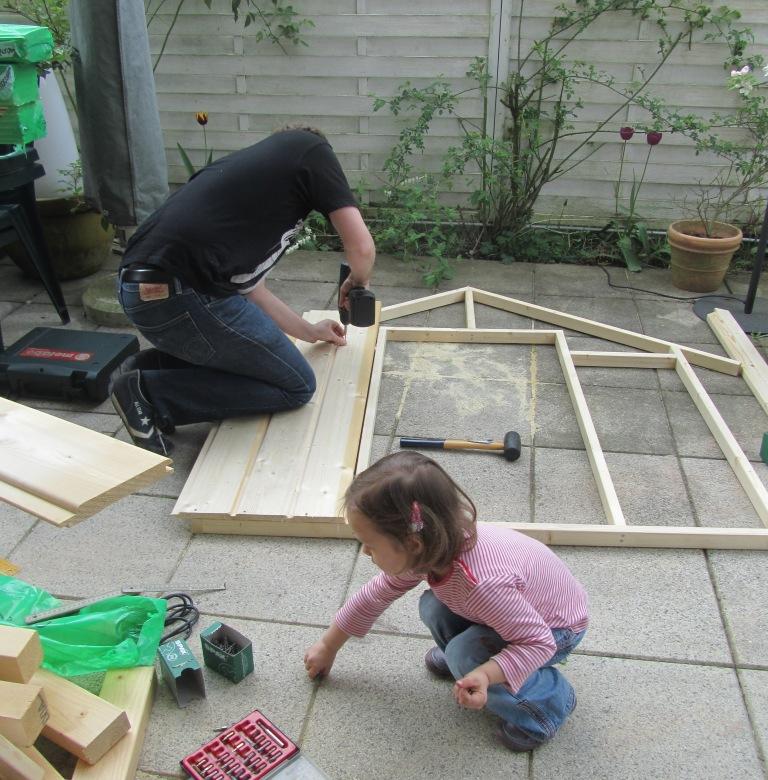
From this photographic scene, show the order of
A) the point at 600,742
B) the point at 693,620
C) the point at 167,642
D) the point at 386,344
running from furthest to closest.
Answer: the point at 386,344, the point at 693,620, the point at 167,642, the point at 600,742

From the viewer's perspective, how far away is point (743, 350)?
164 inches

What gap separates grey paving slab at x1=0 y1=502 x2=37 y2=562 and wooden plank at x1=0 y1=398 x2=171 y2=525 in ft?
3.30

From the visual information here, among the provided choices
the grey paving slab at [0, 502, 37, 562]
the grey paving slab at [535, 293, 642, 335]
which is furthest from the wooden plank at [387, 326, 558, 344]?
the grey paving slab at [0, 502, 37, 562]

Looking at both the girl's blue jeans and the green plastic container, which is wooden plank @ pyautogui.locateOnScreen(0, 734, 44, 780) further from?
the green plastic container

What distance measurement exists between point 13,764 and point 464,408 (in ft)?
7.87

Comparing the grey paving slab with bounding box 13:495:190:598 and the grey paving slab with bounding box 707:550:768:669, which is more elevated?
the grey paving slab with bounding box 13:495:190:598

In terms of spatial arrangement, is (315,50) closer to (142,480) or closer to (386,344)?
(386,344)

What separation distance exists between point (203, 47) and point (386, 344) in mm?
2973

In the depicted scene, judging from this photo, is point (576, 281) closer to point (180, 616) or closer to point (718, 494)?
point (718, 494)

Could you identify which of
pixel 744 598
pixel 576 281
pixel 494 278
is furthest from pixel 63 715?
pixel 576 281

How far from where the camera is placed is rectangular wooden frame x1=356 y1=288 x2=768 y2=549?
278 centimetres

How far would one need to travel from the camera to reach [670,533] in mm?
2773

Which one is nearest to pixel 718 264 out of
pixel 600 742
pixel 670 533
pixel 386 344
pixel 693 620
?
pixel 386 344

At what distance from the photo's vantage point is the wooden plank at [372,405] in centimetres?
318
